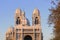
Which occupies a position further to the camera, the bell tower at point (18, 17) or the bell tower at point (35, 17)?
the bell tower at point (18, 17)

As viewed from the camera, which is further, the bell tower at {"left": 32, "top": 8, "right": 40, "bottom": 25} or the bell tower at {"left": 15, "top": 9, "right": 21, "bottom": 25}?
the bell tower at {"left": 15, "top": 9, "right": 21, "bottom": 25}

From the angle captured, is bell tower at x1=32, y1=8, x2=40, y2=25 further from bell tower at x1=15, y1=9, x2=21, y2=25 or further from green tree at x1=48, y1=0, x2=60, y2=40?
green tree at x1=48, y1=0, x2=60, y2=40

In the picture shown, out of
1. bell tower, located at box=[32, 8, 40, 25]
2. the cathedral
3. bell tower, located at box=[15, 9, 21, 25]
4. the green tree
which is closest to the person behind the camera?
the green tree

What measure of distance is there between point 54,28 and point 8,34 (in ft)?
328

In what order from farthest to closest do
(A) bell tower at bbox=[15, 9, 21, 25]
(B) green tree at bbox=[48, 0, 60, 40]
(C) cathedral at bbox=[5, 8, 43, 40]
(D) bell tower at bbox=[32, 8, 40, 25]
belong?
(A) bell tower at bbox=[15, 9, 21, 25], (D) bell tower at bbox=[32, 8, 40, 25], (C) cathedral at bbox=[5, 8, 43, 40], (B) green tree at bbox=[48, 0, 60, 40]

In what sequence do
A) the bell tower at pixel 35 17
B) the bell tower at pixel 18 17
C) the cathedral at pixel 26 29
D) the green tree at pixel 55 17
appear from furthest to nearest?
1. the bell tower at pixel 18 17
2. the bell tower at pixel 35 17
3. the cathedral at pixel 26 29
4. the green tree at pixel 55 17

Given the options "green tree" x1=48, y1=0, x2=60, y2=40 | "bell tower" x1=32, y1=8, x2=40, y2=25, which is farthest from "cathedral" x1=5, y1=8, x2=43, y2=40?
"green tree" x1=48, y1=0, x2=60, y2=40

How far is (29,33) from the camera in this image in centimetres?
10425

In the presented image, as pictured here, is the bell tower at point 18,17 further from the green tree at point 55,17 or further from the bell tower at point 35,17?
the green tree at point 55,17

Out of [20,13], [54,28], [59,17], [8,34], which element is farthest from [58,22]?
[8,34]

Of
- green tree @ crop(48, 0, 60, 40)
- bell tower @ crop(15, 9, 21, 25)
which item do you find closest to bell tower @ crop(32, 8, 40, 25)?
bell tower @ crop(15, 9, 21, 25)

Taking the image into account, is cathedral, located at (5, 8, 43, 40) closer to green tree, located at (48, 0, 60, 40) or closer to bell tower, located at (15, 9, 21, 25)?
bell tower, located at (15, 9, 21, 25)

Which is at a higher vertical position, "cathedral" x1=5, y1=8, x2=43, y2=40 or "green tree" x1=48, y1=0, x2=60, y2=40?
"green tree" x1=48, y1=0, x2=60, y2=40

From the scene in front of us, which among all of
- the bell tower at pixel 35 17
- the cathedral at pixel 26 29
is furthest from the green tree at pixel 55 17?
the bell tower at pixel 35 17
